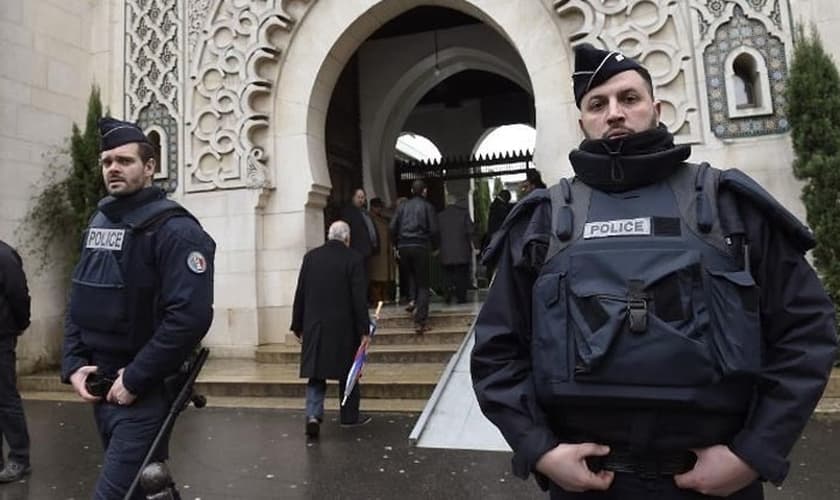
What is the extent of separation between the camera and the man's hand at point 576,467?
1.31 meters

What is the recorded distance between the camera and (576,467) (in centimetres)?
131

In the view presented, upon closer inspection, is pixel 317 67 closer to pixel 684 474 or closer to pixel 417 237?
pixel 417 237

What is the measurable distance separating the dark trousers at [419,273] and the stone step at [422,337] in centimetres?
18

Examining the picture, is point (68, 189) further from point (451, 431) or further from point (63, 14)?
point (451, 431)

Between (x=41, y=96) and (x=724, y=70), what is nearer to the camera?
(x=724, y=70)

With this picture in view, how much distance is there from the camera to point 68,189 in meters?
8.25

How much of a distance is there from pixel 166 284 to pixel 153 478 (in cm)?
69

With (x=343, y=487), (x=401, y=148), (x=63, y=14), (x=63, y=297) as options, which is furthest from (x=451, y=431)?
(x=401, y=148)

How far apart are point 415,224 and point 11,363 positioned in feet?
14.6

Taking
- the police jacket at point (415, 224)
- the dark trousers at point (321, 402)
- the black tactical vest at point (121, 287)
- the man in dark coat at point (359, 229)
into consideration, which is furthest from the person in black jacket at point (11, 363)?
the man in dark coat at point (359, 229)

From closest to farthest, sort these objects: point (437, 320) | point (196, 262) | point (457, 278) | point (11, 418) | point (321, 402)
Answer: point (196, 262)
point (11, 418)
point (321, 402)
point (437, 320)
point (457, 278)

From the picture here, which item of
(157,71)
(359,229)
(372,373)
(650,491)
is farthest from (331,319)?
(157,71)

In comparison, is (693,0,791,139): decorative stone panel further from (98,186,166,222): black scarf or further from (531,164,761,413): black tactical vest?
(98,186,166,222): black scarf

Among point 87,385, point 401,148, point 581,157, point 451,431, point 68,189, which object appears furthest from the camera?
point 401,148
